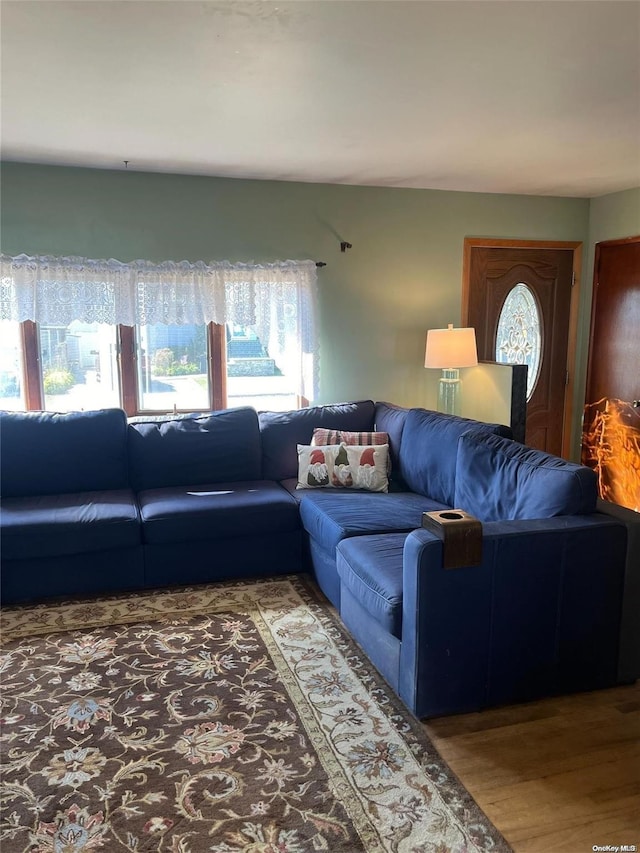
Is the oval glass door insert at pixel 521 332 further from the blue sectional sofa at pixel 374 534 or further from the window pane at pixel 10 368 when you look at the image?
the window pane at pixel 10 368

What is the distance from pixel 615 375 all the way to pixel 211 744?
403cm

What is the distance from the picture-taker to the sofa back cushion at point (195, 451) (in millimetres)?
3936

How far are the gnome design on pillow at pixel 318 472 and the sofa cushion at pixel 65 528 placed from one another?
1021mm

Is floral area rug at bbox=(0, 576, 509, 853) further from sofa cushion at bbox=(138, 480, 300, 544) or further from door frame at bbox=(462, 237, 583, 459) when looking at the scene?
door frame at bbox=(462, 237, 583, 459)

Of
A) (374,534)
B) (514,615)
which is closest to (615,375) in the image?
(374,534)

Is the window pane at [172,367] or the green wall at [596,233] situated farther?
the green wall at [596,233]

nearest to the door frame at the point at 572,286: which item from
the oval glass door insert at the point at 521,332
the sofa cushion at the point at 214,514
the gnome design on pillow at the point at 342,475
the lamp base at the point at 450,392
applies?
the oval glass door insert at the point at 521,332

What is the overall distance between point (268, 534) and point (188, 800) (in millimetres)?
1743

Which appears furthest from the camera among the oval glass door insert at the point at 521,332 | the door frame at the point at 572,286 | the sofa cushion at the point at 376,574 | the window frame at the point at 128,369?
the oval glass door insert at the point at 521,332

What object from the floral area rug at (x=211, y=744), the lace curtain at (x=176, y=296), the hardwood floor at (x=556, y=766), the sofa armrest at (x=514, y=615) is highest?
the lace curtain at (x=176, y=296)

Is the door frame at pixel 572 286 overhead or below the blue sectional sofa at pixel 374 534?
overhead

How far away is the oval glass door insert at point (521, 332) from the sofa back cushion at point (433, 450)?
1.66 metres

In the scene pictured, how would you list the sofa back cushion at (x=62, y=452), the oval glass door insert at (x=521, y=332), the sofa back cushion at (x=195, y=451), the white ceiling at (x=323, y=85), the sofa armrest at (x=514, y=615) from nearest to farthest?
the white ceiling at (x=323, y=85) → the sofa armrest at (x=514, y=615) → the sofa back cushion at (x=62, y=452) → the sofa back cushion at (x=195, y=451) → the oval glass door insert at (x=521, y=332)

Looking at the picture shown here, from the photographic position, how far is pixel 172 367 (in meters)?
4.47
